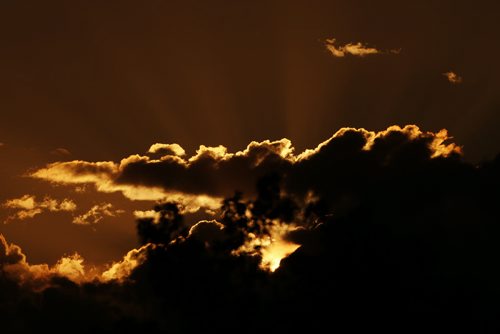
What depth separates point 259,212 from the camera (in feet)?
200

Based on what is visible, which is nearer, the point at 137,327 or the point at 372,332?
the point at 372,332

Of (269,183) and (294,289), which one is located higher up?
(269,183)

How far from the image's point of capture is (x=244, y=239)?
204 ft

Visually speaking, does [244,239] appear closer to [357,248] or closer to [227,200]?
[227,200]

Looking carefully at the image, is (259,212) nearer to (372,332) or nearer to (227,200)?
(227,200)

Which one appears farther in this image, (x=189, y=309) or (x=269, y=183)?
(x=189, y=309)

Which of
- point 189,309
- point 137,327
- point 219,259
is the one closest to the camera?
point 219,259

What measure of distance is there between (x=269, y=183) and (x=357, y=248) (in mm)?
16440

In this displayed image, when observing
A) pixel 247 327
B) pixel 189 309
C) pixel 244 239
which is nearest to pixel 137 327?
pixel 189 309

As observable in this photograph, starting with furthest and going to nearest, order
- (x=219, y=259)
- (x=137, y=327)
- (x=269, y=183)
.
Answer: (x=137, y=327) → (x=219, y=259) → (x=269, y=183)

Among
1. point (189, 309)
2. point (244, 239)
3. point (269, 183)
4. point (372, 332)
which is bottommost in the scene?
point (372, 332)

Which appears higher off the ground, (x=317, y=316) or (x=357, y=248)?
(x=357, y=248)

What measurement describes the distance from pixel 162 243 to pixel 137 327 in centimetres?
2246

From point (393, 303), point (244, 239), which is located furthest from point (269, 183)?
point (393, 303)
